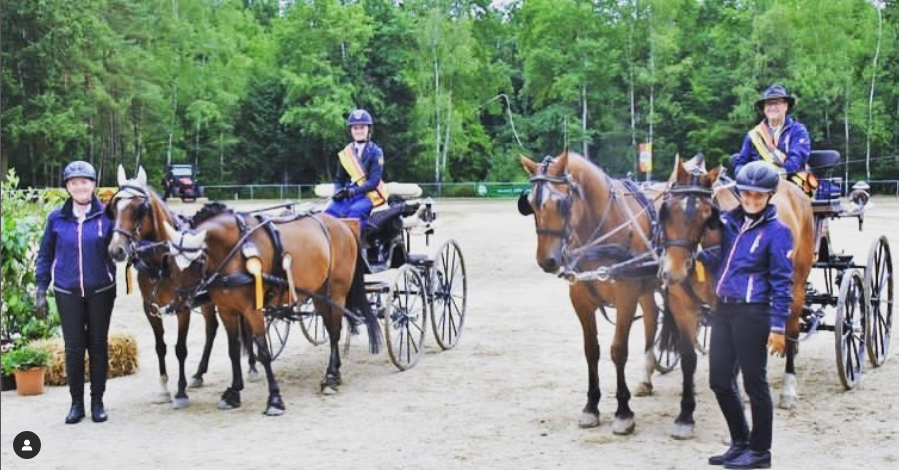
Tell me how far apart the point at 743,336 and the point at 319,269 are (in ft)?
13.0

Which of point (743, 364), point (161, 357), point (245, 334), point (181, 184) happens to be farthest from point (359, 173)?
point (181, 184)

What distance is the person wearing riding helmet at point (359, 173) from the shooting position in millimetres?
9148

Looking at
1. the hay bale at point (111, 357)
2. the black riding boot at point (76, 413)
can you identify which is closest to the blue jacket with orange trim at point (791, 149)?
the black riding boot at point (76, 413)

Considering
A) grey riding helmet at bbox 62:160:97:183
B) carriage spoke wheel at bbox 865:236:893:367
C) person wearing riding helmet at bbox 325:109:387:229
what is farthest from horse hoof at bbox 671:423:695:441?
grey riding helmet at bbox 62:160:97:183

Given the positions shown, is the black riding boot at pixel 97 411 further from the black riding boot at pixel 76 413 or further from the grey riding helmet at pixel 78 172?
the grey riding helmet at pixel 78 172

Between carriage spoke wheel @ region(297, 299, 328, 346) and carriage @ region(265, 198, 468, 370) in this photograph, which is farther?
carriage spoke wheel @ region(297, 299, 328, 346)

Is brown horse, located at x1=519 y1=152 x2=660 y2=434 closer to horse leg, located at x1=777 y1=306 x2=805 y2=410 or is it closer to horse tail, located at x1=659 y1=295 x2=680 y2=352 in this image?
horse tail, located at x1=659 y1=295 x2=680 y2=352

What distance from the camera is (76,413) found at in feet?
23.5

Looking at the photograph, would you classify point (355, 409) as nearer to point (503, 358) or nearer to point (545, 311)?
point (503, 358)

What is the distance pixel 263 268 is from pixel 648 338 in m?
2.88

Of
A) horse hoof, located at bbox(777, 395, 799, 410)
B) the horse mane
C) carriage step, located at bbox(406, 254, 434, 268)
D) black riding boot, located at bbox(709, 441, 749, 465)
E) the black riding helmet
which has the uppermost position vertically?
the black riding helmet

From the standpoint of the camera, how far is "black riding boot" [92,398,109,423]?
7160 mm

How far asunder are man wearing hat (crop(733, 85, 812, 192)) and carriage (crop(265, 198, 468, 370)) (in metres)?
3.18

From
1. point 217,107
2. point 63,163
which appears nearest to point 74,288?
point 63,163
